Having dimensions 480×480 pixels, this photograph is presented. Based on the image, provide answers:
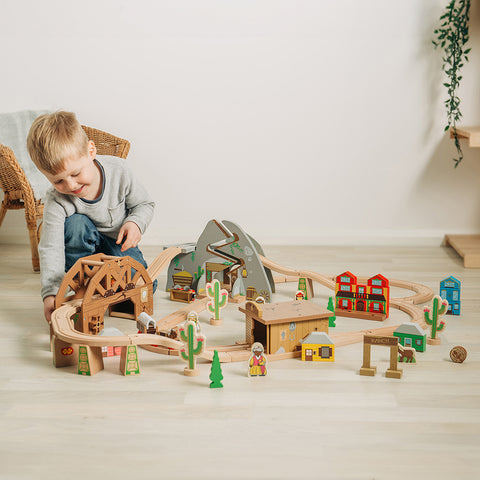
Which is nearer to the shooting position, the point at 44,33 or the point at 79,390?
the point at 79,390

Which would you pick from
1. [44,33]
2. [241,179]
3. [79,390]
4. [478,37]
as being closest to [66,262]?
[79,390]

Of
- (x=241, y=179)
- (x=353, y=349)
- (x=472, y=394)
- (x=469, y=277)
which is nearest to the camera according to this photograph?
(x=472, y=394)

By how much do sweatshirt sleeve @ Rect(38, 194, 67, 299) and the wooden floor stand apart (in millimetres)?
142

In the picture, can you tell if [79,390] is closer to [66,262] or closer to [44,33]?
[66,262]

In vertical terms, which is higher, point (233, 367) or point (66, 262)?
point (66, 262)

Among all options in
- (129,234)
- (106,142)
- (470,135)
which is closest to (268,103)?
(106,142)

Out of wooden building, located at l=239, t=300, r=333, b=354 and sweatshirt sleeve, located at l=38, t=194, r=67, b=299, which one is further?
sweatshirt sleeve, located at l=38, t=194, r=67, b=299

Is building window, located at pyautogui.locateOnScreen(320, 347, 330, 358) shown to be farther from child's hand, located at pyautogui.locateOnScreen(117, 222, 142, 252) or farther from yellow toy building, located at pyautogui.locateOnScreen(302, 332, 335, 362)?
child's hand, located at pyautogui.locateOnScreen(117, 222, 142, 252)

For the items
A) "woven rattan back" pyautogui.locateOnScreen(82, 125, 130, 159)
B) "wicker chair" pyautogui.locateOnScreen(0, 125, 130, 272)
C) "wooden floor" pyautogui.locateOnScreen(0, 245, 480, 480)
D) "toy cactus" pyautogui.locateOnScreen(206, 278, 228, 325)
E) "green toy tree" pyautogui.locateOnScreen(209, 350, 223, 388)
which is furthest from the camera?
"woven rattan back" pyautogui.locateOnScreen(82, 125, 130, 159)

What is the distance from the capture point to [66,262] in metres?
2.01

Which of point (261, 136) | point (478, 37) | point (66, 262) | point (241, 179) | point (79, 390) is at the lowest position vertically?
point (79, 390)

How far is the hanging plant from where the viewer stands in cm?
267

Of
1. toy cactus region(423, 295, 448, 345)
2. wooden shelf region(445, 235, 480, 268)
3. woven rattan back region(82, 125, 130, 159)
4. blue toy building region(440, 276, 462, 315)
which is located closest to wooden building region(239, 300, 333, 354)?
toy cactus region(423, 295, 448, 345)

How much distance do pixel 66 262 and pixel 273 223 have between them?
1.17m
